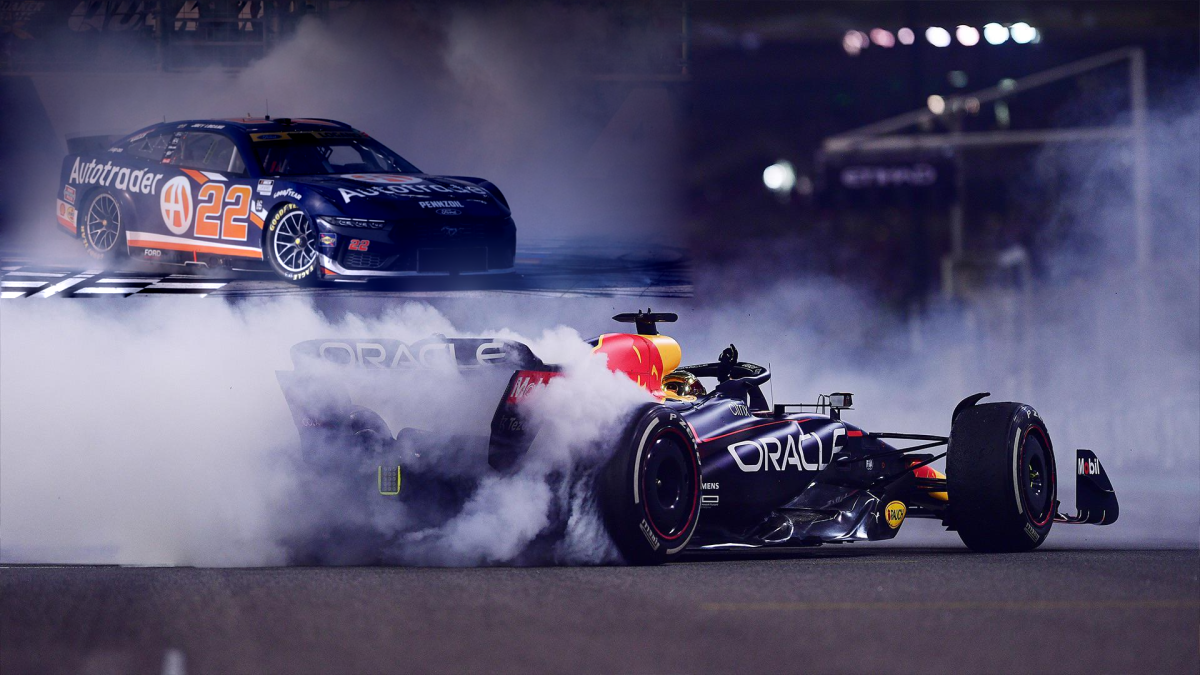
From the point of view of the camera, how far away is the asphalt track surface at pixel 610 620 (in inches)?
187

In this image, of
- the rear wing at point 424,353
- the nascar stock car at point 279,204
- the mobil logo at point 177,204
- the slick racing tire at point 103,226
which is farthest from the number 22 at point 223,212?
the rear wing at point 424,353

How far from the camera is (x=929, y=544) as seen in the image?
35.9 ft

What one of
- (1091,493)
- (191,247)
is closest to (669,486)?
(1091,493)

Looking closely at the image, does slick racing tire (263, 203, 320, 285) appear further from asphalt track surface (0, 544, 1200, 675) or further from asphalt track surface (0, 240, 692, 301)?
asphalt track surface (0, 544, 1200, 675)

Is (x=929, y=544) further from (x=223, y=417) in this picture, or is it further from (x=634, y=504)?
(x=223, y=417)

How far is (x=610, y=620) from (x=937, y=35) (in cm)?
1310

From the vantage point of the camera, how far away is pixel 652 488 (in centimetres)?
762

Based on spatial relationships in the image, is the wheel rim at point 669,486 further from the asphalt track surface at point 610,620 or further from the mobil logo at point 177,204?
the mobil logo at point 177,204

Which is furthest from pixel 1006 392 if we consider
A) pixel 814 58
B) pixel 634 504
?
pixel 634 504

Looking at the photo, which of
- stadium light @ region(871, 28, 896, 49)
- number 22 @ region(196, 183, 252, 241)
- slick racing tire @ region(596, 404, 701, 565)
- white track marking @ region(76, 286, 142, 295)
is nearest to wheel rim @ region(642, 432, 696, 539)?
slick racing tire @ region(596, 404, 701, 565)

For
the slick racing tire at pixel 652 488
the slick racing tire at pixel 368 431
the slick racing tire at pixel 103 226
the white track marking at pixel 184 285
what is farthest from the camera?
the slick racing tire at pixel 103 226

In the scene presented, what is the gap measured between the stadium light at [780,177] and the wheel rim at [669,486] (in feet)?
37.9

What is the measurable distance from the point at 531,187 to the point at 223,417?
12.5 feet

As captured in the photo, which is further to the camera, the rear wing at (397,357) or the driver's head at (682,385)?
the driver's head at (682,385)
